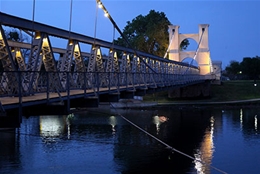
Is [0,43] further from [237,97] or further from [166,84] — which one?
[237,97]

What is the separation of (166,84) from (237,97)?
28.8 m

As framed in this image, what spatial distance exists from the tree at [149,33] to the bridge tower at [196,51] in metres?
2.29

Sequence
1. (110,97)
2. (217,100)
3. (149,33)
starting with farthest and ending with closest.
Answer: (149,33), (217,100), (110,97)

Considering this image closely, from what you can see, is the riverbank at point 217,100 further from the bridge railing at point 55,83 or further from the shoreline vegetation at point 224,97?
the bridge railing at point 55,83

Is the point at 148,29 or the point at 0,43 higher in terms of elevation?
the point at 148,29

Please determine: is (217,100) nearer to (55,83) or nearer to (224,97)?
(224,97)

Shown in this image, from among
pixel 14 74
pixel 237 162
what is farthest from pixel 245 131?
pixel 14 74

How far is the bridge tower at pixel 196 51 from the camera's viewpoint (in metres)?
71.8

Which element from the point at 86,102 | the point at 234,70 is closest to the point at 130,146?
the point at 86,102

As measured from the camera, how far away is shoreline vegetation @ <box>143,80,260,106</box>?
54344 millimetres

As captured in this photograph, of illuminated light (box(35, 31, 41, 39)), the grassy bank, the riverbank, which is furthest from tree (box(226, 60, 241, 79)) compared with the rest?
illuminated light (box(35, 31, 41, 39))

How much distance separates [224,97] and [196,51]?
1509 centimetres

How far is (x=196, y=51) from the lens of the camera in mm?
72938

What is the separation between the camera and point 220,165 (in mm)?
20781
